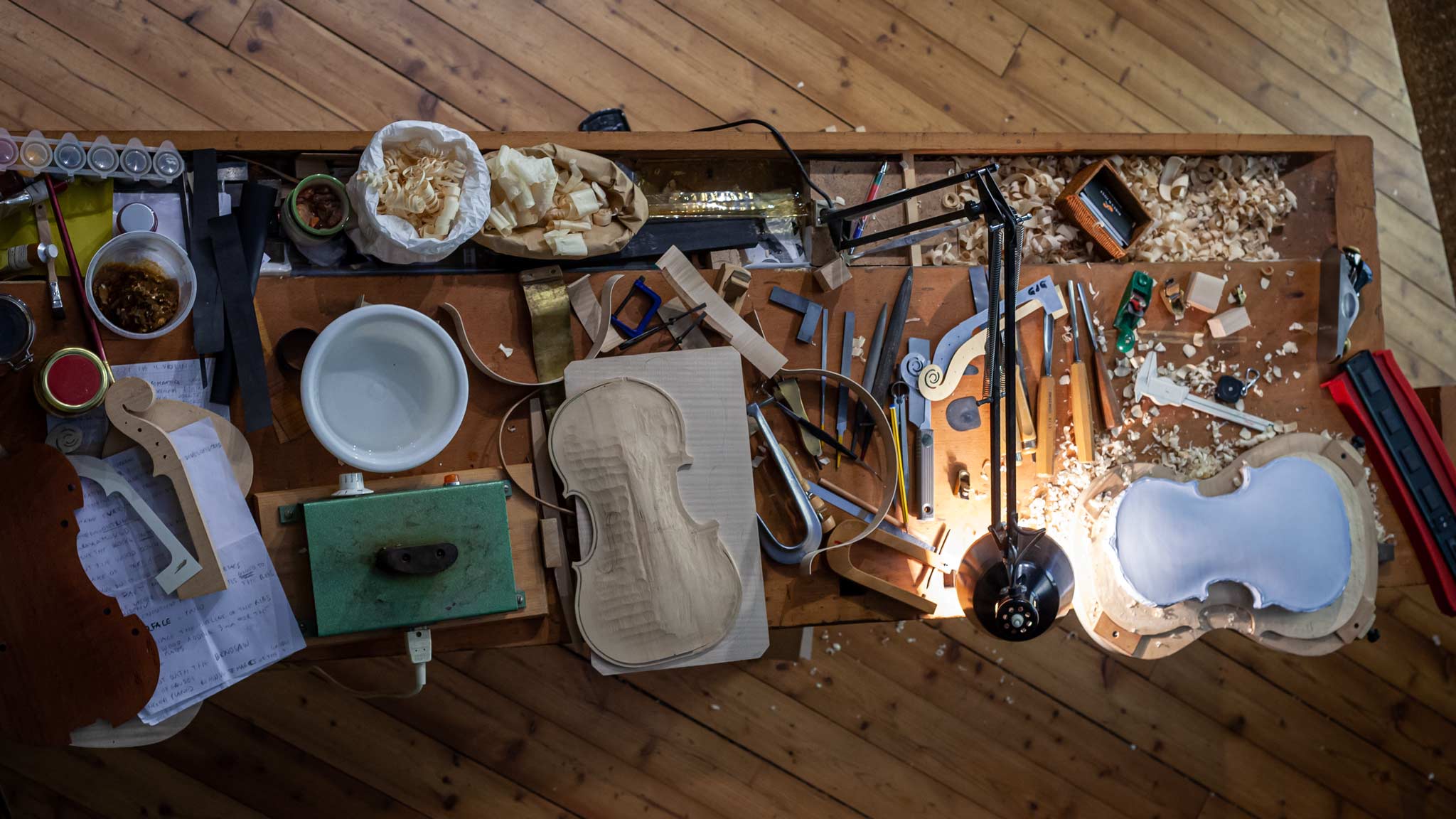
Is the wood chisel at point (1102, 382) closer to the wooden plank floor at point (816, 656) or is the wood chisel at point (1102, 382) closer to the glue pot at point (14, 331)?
the wooden plank floor at point (816, 656)

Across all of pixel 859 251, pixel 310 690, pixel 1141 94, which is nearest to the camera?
pixel 859 251

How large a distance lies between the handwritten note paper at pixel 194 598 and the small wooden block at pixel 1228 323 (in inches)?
71.8

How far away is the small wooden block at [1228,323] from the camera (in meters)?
1.84

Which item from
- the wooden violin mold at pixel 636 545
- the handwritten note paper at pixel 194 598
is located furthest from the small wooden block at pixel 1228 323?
the handwritten note paper at pixel 194 598

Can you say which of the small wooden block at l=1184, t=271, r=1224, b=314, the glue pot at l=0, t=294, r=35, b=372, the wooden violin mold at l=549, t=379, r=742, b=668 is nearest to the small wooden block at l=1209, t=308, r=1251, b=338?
the small wooden block at l=1184, t=271, r=1224, b=314

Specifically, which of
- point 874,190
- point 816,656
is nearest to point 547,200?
point 874,190

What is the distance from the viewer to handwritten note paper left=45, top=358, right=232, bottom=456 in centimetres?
152

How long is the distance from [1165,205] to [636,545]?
133 cm

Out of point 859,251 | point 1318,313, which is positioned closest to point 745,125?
point 859,251

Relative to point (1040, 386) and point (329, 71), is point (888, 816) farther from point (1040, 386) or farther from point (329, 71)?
point (329, 71)

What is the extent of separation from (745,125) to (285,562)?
1.61 m

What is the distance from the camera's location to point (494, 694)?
91.8 inches

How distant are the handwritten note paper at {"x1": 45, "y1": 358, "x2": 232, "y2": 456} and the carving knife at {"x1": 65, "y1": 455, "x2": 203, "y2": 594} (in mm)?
37

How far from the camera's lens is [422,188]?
5.08 feet
